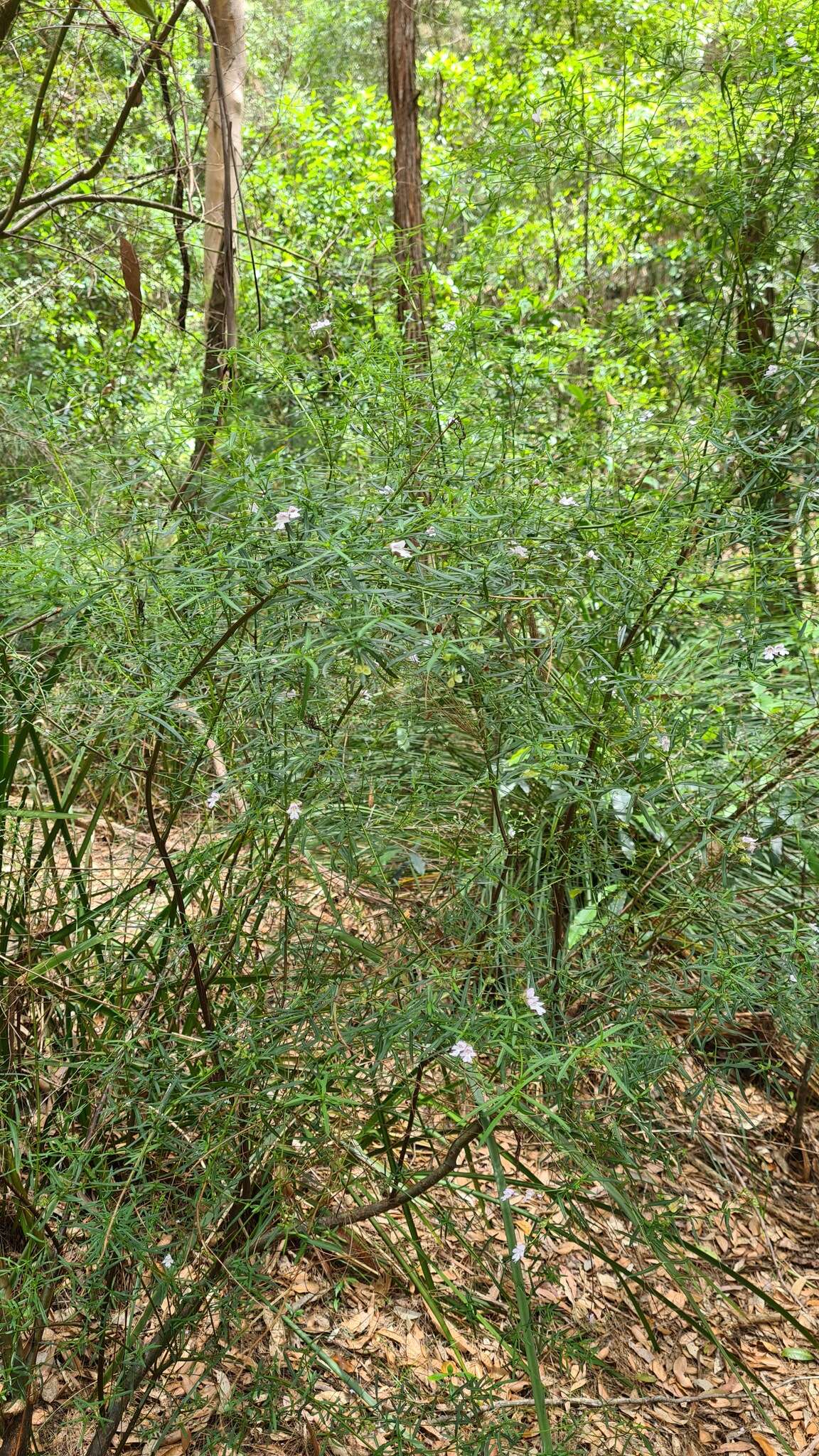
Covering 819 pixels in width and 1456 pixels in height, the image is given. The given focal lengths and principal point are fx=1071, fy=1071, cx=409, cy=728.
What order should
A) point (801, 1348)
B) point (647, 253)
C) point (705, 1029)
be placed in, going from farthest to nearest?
point (647, 253) → point (801, 1348) → point (705, 1029)

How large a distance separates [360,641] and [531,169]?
1587 mm

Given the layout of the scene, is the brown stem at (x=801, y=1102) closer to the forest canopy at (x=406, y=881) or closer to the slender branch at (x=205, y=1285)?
the forest canopy at (x=406, y=881)

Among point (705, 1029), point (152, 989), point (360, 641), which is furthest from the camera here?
point (705, 1029)

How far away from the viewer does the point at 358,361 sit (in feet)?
5.18

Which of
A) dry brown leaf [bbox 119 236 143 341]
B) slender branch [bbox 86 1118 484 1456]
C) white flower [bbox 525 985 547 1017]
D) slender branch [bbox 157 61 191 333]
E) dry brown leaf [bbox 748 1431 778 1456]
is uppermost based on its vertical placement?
slender branch [bbox 157 61 191 333]

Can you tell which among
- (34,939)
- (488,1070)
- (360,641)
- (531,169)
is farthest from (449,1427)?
(531,169)

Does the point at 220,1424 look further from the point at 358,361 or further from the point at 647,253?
the point at 647,253

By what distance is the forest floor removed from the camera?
1.40 metres

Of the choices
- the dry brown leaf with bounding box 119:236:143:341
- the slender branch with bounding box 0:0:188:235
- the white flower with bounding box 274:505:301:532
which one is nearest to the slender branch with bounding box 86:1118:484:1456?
the white flower with bounding box 274:505:301:532

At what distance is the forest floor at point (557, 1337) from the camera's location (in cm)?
140

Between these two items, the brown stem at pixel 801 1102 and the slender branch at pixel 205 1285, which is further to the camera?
the brown stem at pixel 801 1102

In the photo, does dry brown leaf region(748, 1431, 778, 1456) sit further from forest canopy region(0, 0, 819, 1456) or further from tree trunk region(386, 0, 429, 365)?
tree trunk region(386, 0, 429, 365)

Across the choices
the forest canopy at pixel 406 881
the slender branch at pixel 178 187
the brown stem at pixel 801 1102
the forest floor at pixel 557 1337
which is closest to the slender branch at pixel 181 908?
the forest canopy at pixel 406 881

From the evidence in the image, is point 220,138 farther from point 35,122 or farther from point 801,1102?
point 801,1102
